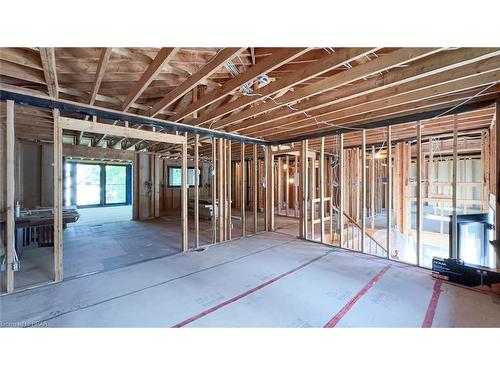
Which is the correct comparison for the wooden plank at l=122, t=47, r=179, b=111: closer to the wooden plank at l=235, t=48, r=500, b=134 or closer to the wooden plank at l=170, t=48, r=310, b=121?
the wooden plank at l=170, t=48, r=310, b=121

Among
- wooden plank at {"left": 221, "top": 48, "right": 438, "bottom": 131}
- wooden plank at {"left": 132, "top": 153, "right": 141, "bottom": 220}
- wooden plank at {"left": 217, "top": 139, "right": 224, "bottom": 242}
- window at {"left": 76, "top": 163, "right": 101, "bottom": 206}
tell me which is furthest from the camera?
window at {"left": 76, "top": 163, "right": 101, "bottom": 206}

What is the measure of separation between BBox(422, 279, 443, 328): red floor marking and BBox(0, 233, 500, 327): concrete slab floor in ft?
0.04

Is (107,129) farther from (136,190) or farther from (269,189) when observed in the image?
(136,190)

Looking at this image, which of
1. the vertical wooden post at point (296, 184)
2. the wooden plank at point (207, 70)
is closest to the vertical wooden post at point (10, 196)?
the wooden plank at point (207, 70)

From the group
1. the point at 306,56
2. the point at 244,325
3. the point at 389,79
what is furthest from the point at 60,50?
the point at 389,79

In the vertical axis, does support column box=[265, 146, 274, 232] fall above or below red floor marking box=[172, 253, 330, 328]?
above

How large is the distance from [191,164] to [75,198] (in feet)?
18.6

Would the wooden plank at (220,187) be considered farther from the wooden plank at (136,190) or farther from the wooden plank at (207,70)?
the wooden plank at (136,190)

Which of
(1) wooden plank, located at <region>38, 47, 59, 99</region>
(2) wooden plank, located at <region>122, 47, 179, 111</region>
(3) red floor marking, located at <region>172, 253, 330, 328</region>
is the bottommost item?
(3) red floor marking, located at <region>172, 253, 330, 328</region>

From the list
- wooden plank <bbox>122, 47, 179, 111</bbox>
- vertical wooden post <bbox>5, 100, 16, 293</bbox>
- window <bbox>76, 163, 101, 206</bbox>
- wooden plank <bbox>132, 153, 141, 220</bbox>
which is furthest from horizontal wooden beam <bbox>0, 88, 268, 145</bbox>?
window <bbox>76, 163, 101, 206</bbox>

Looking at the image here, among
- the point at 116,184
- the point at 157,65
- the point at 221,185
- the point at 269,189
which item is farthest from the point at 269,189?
the point at 116,184

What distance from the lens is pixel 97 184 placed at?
36.2 feet

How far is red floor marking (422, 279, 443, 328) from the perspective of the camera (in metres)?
2.06

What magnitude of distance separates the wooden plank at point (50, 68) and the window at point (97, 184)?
27.8ft
